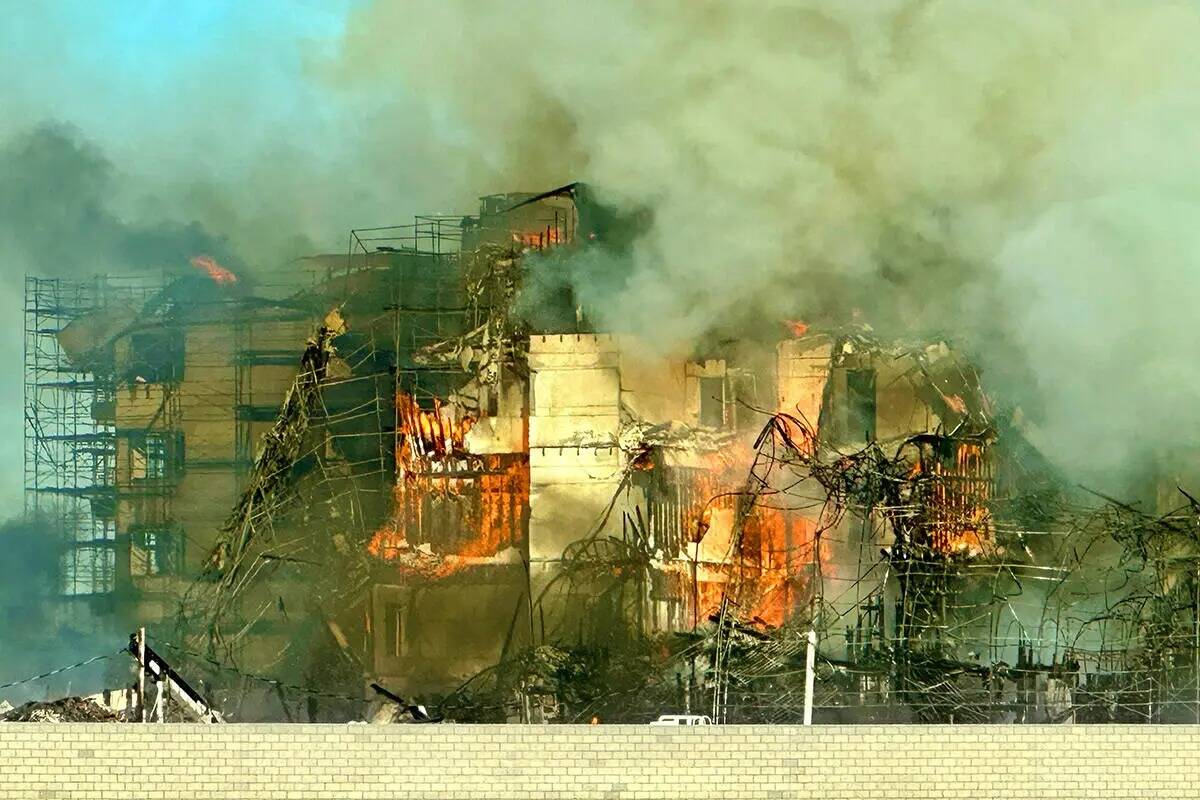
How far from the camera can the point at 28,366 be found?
29.0 meters

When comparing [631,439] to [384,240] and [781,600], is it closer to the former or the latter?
[781,600]

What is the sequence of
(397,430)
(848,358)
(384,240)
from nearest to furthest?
(848,358) → (397,430) → (384,240)

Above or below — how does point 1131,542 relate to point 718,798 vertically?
above

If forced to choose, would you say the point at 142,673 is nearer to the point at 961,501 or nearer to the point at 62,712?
the point at 62,712

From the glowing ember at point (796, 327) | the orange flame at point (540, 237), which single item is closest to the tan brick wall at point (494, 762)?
the glowing ember at point (796, 327)

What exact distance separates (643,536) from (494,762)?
7706 millimetres

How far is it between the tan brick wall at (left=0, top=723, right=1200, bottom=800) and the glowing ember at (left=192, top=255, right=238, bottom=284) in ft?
41.4

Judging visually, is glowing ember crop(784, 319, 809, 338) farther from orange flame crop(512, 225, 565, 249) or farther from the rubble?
the rubble

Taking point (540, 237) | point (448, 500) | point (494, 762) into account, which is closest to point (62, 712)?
point (494, 762)

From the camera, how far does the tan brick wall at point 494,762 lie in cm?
1656

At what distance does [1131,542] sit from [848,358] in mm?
3793

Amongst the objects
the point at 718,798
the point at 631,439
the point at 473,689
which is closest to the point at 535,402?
the point at 631,439

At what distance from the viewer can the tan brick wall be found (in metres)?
16.6

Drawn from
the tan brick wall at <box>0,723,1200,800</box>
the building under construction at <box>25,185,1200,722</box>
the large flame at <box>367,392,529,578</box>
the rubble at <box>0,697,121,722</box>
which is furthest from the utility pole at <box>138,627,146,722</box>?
the large flame at <box>367,392,529,578</box>
